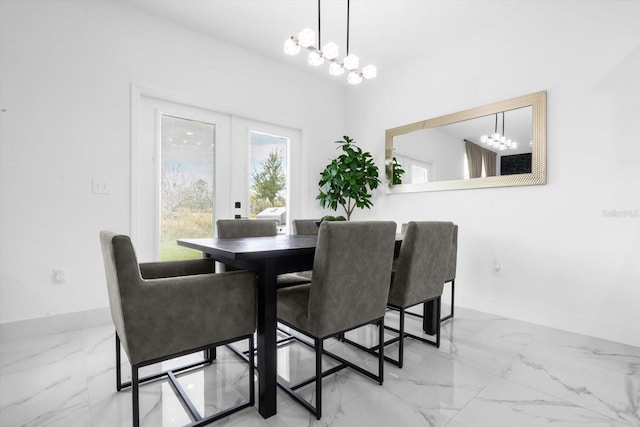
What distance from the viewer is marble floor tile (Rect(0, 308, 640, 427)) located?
1405 millimetres

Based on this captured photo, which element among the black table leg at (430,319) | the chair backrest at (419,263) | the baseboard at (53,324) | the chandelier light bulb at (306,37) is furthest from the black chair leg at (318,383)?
the baseboard at (53,324)

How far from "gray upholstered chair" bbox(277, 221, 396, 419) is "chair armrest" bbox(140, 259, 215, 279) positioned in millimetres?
539

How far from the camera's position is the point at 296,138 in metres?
4.08

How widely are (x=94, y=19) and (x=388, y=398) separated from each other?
3.53 meters

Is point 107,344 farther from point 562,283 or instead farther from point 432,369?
point 562,283

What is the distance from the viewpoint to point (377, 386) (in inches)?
65.6

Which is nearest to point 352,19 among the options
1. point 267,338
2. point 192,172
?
point 192,172

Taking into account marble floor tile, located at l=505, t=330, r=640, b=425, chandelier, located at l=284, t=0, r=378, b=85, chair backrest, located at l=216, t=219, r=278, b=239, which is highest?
chandelier, located at l=284, t=0, r=378, b=85

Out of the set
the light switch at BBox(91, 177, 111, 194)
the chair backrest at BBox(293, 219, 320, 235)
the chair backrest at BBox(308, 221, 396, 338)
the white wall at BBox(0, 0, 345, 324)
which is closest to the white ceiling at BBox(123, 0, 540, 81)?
the white wall at BBox(0, 0, 345, 324)

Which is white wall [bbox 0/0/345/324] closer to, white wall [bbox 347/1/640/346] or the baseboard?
the baseboard

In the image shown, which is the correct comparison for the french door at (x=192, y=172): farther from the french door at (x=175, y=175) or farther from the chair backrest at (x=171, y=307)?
the chair backrest at (x=171, y=307)

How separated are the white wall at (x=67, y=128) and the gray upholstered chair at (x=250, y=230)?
3.47ft

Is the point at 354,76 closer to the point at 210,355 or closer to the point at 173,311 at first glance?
the point at 173,311

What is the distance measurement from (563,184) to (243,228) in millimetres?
2654
